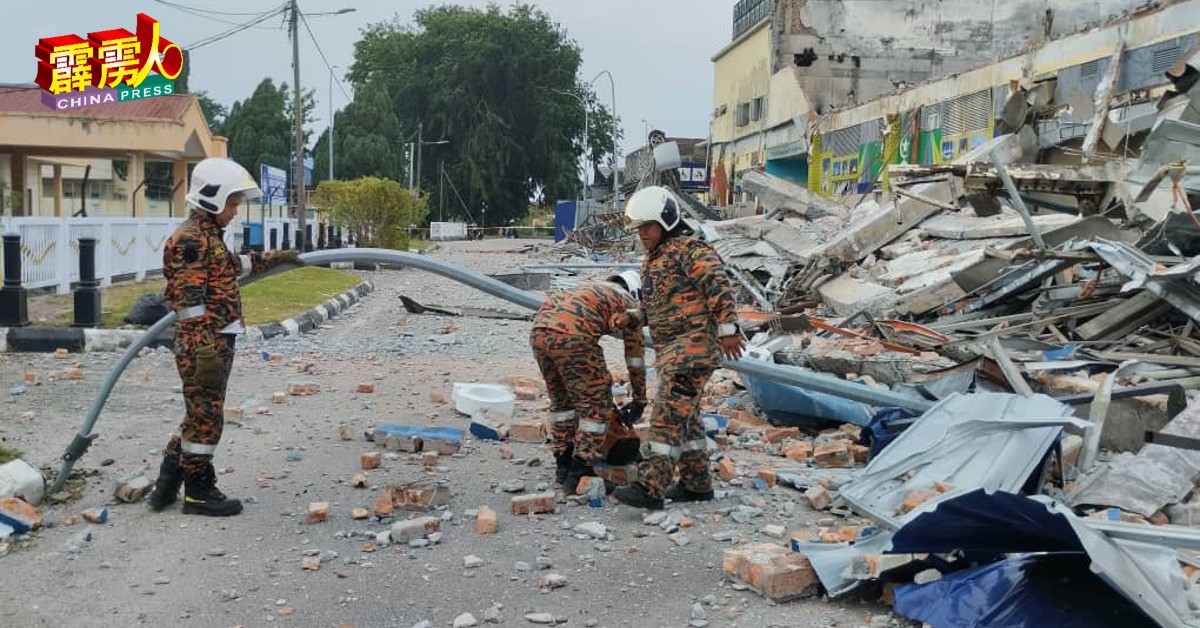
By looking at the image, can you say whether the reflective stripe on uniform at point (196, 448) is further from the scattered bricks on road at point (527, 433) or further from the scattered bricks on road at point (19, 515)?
the scattered bricks on road at point (527, 433)

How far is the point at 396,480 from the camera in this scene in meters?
6.16

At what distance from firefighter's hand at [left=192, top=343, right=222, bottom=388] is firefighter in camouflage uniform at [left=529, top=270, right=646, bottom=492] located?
1639 mm

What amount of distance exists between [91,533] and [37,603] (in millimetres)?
862

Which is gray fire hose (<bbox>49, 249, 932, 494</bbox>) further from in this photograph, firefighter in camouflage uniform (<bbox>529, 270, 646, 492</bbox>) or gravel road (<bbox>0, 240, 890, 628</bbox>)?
gravel road (<bbox>0, 240, 890, 628</bbox>)

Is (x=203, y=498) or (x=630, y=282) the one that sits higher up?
(x=630, y=282)

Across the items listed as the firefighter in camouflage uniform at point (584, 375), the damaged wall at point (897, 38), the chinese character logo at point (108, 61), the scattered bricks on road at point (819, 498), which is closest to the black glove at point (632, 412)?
the firefighter in camouflage uniform at point (584, 375)

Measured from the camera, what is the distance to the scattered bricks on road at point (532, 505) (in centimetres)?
551

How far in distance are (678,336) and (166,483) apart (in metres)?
2.70

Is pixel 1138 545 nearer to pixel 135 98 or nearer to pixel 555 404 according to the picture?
pixel 555 404

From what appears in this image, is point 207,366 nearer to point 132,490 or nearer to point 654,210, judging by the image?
point 132,490

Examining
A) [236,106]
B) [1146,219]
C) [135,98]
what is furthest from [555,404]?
[236,106]

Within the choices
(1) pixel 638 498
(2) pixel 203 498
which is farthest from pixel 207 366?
(1) pixel 638 498

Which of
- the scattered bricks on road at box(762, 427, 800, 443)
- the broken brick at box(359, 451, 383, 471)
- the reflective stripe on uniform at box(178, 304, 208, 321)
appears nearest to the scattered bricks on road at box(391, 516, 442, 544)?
the broken brick at box(359, 451, 383, 471)

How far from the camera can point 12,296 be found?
11227 millimetres
